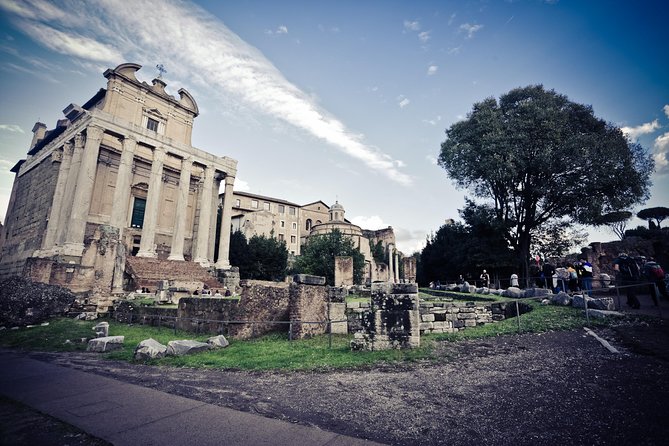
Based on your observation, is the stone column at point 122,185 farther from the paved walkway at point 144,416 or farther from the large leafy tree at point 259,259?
the paved walkway at point 144,416

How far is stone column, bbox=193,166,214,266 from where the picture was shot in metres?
31.2

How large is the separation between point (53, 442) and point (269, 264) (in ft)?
109

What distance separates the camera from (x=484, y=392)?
411 cm

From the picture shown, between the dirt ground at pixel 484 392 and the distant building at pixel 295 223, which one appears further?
the distant building at pixel 295 223

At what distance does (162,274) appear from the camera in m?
22.7

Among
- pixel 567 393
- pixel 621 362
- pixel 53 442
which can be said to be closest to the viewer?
pixel 53 442

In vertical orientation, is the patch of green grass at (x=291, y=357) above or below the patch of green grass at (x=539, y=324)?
below

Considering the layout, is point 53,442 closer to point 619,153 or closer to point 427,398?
point 427,398

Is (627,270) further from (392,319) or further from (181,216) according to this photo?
(181,216)

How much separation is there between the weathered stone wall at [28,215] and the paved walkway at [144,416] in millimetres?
32664

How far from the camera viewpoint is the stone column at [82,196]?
912 inches

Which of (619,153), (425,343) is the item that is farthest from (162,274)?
(619,153)

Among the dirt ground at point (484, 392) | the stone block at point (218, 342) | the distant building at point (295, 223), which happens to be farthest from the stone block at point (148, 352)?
the distant building at point (295, 223)

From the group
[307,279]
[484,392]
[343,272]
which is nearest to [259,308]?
[307,279]
